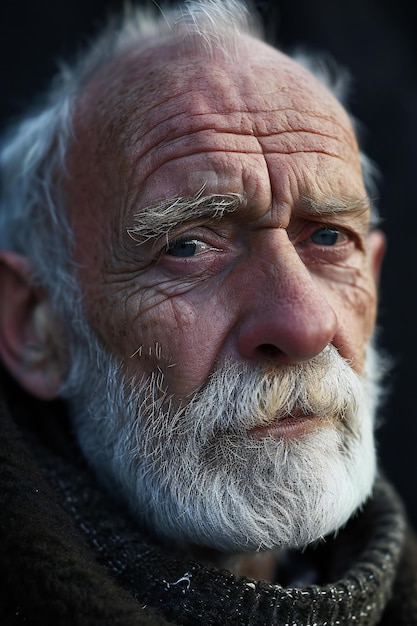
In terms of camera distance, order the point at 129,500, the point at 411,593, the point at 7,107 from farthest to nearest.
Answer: the point at 7,107
the point at 411,593
the point at 129,500

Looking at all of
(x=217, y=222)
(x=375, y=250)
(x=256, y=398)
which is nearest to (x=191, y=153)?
(x=217, y=222)

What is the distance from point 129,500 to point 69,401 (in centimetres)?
37

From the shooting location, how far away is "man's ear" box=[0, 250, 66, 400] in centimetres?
205

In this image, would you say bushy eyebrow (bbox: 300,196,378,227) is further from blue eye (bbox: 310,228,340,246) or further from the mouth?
the mouth

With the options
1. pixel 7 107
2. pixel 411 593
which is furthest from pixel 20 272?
pixel 411 593

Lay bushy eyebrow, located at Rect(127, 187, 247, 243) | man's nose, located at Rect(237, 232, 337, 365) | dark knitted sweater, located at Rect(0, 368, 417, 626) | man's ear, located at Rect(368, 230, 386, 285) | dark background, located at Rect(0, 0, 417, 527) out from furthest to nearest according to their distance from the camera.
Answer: dark background, located at Rect(0, 0, 417, 527)
man's ear, located at Rect(368, 230, 386, 285)
bushy eyebrow, located at Rect(127, 187, 247, 243)
man's nose, located at Rect(237, 232, 337, 365)
dark knitted sweater, located at Rect(0, 368, 417, 626)

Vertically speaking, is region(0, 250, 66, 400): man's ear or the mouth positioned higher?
region(0, 250, 66, 400): man's ear

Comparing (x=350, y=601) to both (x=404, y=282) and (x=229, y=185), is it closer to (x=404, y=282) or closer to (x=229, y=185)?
(x=229, y=185)

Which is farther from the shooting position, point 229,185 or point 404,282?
point 404,282

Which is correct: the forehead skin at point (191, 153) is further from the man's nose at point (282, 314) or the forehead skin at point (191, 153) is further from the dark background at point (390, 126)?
the dark background at point (390, 126)

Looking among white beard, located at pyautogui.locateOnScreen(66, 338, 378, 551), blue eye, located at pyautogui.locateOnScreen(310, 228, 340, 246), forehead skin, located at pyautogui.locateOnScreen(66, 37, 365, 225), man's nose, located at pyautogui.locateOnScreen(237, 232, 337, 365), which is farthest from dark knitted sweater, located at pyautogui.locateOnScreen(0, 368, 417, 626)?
blue eye, located at pyautogui.locateOnScreen(310, 228, 340, 246)

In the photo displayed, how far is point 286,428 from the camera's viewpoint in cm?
163

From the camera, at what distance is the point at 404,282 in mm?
3211

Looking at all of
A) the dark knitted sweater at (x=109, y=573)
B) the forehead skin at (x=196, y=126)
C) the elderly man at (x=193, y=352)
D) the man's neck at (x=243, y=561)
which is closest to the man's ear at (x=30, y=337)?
the elderly man at (x=193, y=352)
